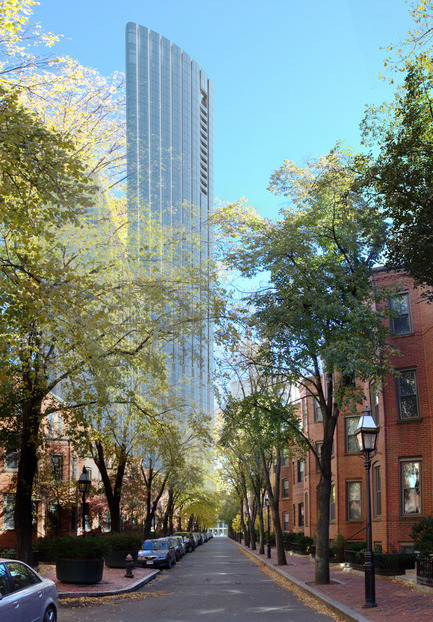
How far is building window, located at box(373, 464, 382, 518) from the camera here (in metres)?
27.9

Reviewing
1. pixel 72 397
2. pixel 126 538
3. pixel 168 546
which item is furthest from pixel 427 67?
pixel 168 546

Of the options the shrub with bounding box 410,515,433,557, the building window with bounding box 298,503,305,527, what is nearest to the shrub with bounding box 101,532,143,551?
the shrub with bounding box 410,515,433,557

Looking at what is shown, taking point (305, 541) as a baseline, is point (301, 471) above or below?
above

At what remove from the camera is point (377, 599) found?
16078mm

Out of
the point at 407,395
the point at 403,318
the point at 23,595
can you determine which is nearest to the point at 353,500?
the point at 407,395

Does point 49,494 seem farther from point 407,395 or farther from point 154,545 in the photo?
point 407,395

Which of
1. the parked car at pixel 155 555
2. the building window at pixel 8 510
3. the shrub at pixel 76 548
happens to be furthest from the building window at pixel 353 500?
the building window at pixel 8 510

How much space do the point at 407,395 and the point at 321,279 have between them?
942 centimetres

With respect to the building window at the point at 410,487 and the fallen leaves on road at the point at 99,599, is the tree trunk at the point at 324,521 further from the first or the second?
the building window at the point at 410,487

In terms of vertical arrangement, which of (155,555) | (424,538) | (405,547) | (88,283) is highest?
(88,283)

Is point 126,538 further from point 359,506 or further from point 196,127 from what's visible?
point 196,127

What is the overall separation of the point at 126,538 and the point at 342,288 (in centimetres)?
1712

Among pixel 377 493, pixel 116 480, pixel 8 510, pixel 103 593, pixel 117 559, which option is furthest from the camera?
pixel 8 510

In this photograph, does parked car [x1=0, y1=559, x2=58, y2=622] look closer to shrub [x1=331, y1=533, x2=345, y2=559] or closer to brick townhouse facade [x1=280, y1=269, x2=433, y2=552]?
brick townhouse facade [x1=280, y1=269, x2=433, y2=552]
